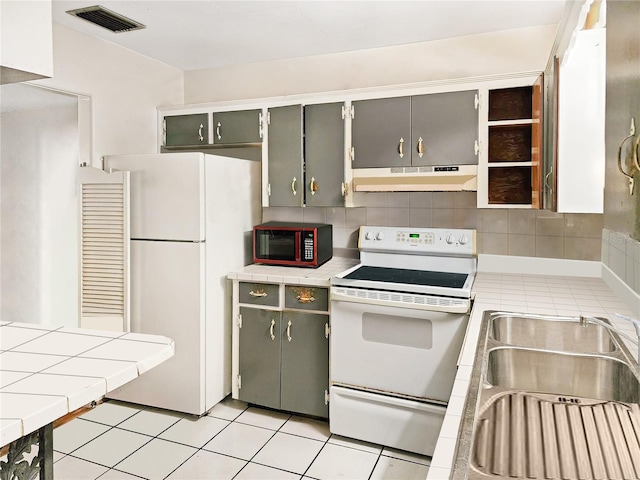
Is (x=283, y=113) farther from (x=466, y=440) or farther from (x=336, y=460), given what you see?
(x=466, y=440)

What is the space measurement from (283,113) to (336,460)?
2.17m

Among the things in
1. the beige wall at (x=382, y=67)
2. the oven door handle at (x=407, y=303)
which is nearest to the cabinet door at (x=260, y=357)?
the oven door handle at (x=407, y=303)

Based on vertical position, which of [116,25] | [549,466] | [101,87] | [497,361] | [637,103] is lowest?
[549,466]

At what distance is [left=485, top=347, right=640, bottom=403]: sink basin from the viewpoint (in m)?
1.57

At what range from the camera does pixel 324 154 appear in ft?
10.2

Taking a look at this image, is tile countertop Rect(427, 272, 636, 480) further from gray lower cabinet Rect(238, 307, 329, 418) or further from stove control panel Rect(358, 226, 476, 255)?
gray lower cabinet Rect(238, 307, 329, 418)

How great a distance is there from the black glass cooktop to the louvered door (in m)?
1.43

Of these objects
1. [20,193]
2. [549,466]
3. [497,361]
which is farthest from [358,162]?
[20,193]

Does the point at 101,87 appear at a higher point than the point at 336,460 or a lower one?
higher

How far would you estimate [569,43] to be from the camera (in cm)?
177

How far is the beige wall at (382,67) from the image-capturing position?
2900 mm

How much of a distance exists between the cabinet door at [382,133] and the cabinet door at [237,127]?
726mm

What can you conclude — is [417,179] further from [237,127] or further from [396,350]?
[237,127]

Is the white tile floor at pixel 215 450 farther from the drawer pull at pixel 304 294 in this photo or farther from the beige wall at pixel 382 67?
the beige wall at pixel 382 67
